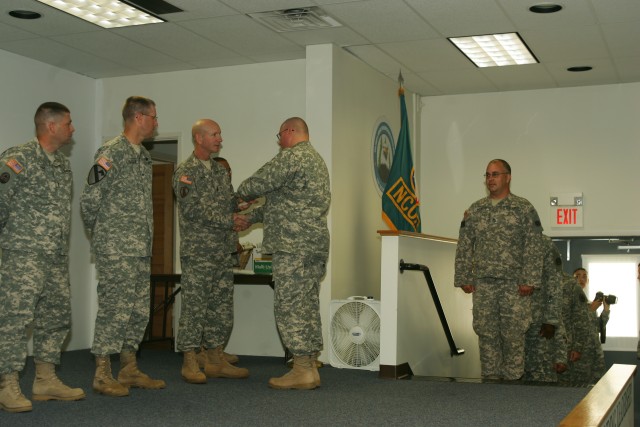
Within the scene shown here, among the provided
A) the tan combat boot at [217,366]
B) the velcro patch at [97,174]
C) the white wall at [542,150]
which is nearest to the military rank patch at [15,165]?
the velcro patch at [97,174]

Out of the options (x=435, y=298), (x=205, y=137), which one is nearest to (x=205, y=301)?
(x=205, y=137)

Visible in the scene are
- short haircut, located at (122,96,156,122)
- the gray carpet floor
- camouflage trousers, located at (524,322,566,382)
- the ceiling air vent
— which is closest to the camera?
the gray carpet floor

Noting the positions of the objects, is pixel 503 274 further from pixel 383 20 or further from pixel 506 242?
pixel 383 20

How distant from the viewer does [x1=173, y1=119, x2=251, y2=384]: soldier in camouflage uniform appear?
5547 millimetres

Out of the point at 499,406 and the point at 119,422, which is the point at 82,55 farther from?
the point at 499,406

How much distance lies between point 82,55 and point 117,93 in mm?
843

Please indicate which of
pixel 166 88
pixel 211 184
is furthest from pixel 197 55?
pixel 211 184

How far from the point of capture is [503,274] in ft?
20.1

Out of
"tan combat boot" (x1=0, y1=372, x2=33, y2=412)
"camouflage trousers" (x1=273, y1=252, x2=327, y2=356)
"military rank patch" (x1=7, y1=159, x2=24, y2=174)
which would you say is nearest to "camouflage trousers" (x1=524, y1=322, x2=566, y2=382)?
"camouflage trousers" (x1=273, y1=252, x2=327, y2=356)

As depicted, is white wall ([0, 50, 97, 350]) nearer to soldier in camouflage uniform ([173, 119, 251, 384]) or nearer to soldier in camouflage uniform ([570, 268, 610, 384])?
soldier in camouflage uniform ([173, 119, 251, 384])

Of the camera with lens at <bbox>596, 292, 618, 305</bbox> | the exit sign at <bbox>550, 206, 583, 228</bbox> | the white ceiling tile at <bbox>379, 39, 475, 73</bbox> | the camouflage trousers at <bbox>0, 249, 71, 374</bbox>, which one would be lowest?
the camera with lens at <bbox>596, 292, 618, 305</bbox>

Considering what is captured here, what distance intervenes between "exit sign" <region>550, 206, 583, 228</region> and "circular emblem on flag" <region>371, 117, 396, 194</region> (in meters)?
1.91

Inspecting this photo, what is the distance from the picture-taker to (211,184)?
18.7 ft

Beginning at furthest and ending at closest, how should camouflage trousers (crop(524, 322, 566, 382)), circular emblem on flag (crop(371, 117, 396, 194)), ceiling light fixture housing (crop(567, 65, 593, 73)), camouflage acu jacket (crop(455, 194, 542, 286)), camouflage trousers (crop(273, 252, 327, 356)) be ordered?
circular emblem on flag (crop(371, 117, 396, 194))
ceiling light fixture housing (crop(567, 65, 593, 73))
camouflage trousers (crop(524, 322, 566, 382))
camouflage acu jacket (crop(455, 194, 542, 286))
camouflage trousers (crop(273, 252, 327, 356))
